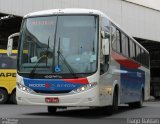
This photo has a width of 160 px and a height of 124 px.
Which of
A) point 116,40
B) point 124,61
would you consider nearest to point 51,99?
point 116,40

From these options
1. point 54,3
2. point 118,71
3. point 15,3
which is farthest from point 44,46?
point 54,3

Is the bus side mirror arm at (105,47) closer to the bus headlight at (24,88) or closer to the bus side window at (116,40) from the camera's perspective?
the bus side window at (116,40)

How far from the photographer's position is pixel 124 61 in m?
18.5

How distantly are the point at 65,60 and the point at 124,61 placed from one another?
4.62 meters

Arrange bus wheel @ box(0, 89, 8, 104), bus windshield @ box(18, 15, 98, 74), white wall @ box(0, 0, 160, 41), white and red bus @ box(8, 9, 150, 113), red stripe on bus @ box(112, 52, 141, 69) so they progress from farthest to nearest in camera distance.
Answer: white wall @ box(0, 0, 160, 41) < bus wheel @ box(0, 89, 8, 104) < red stripe on bus @ box(112, 52, 141, 69) < bus windshield @ box(18, 15, 98, 74) < white and red bus @ box(8, 9, 150, 113)

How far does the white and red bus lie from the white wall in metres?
11.6

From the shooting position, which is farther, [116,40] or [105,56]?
[116,40]

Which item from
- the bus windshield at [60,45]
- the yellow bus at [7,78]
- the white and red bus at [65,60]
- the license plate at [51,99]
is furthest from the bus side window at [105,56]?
the yellow bus at [7,78]

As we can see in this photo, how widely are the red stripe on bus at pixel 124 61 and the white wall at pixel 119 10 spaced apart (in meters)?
8.43

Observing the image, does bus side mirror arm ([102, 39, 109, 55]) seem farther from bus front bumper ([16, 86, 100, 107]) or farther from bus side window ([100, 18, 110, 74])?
bus front bumper ([16, 86, 100, 107])

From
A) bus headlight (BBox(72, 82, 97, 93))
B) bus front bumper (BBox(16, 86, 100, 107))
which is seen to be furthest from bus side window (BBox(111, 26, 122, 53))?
bus front bumper (BBox(16, 86, 100, 107))

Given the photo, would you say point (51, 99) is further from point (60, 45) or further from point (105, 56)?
point (105, 56)

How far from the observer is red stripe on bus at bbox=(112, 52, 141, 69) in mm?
16727

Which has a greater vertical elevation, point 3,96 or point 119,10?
point 119,10
